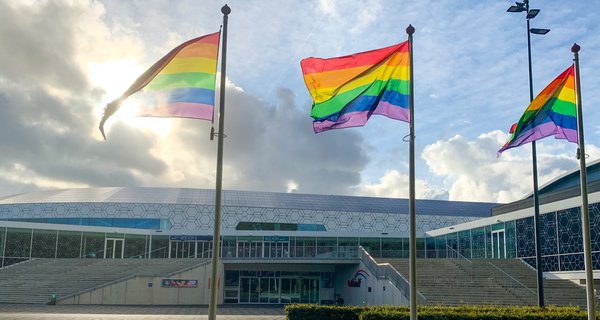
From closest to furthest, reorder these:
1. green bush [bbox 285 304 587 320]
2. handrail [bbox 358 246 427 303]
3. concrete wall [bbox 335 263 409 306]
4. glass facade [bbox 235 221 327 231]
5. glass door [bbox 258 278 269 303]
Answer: green bush [bbox 285 304 587 320]
handrail [bbox 358 246 427 303]
concrete wall [bbox 335 263 409 306]
glass door [bbox 258 278 269 303]
glass facade [bbox 235 221 327 231]

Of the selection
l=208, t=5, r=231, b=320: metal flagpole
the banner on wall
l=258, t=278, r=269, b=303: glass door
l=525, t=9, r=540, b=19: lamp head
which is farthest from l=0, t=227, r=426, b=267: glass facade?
l=208, t=5, r=231, b=320: metal flagpole

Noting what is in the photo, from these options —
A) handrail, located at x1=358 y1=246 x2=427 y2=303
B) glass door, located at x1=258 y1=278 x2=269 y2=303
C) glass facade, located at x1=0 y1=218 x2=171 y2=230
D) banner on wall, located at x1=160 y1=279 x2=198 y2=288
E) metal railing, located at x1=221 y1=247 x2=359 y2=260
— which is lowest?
glass door, located at x1=258 y1=278 x2=269 y2=303

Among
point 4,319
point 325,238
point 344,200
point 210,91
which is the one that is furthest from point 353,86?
point 344,200

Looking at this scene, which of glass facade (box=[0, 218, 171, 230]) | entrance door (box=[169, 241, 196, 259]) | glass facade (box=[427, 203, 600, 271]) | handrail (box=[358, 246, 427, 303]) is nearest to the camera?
handrail (box=[358, 246, 427, 303])

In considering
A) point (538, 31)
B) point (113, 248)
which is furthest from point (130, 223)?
point (538, 31)

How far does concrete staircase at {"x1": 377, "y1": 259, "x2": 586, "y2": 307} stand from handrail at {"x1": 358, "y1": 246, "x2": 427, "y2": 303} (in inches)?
48.6

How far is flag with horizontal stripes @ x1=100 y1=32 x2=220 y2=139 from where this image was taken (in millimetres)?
14953

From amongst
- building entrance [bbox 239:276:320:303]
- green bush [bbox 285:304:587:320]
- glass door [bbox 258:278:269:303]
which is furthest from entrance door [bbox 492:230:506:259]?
green bush [bbox 285:304:587:320]

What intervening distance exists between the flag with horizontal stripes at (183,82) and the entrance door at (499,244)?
36329 millimetres

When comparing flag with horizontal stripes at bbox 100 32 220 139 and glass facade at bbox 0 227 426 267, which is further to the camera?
glass facade at bbox 0 227 426 267

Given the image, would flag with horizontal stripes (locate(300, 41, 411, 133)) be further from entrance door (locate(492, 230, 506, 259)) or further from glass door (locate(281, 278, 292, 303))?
glass door (locate(281, 278, 292, 303))

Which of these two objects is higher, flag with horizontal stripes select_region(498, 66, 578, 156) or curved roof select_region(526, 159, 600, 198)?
curved roof select_region(526, 159, 600, 198)

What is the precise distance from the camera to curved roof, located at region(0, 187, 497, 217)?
2709 inches

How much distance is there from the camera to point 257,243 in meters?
58.5
